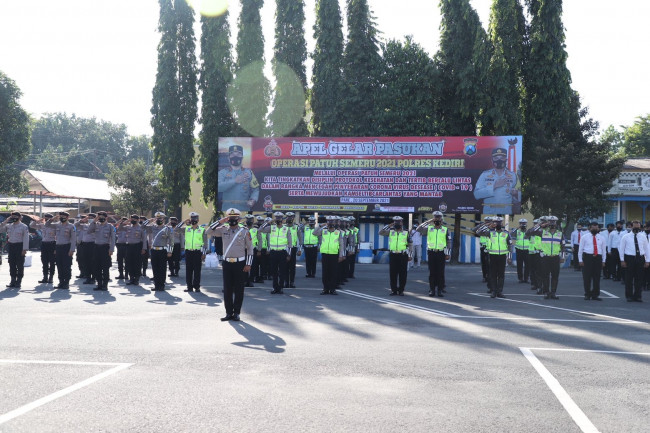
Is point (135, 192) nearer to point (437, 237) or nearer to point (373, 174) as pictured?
point (373, 174)

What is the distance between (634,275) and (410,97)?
59.2 feet

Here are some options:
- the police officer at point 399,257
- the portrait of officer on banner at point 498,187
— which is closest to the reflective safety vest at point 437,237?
the police officer at point 399,257

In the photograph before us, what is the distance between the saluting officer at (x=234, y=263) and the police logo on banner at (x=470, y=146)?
57.2 ft

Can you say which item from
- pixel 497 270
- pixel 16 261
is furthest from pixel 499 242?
pixel 16 261

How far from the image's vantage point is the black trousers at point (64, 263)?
1653 centimetres

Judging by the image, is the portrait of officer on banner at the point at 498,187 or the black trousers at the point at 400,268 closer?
the black trousers at the point at 400,268

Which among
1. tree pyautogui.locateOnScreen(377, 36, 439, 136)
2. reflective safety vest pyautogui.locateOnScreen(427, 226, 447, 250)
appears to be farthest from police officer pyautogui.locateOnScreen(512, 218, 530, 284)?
tree pyautogui.locateOnScreen(377, 36, 439, 136)

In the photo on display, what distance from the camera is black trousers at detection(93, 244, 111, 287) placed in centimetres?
1634

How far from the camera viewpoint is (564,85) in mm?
32000

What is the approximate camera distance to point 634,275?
15750 mm

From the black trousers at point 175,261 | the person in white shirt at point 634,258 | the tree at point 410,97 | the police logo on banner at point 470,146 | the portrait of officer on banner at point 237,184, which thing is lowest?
the black trousers at point 175,261

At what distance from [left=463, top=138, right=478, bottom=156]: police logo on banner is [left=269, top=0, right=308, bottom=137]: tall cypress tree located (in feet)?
32.3

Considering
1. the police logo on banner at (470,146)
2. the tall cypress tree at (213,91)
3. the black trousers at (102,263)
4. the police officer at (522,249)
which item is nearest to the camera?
the black trousers at (102,263)

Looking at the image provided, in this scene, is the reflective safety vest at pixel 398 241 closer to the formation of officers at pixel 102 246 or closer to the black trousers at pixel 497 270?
the black trousers at pixel 497 270
